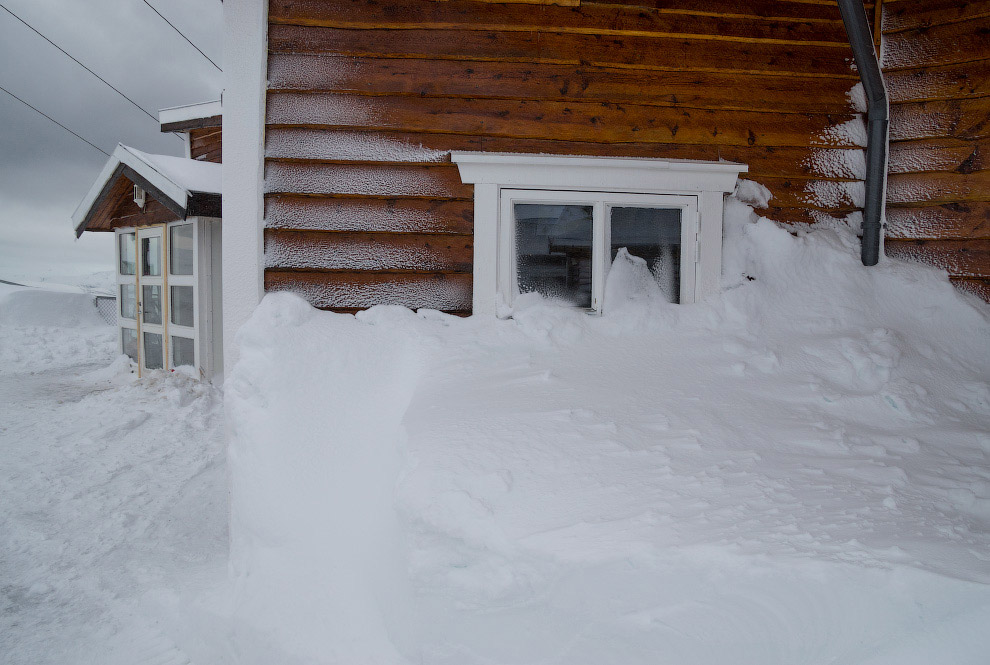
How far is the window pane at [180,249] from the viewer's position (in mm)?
5961

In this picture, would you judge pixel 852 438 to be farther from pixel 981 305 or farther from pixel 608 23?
pixel 608 23

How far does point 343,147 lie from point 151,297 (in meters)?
5.23

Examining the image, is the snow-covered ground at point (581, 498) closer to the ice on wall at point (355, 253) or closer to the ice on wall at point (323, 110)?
the ice on wall at point (355, 253)

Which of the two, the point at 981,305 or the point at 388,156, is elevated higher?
the point at 388,156

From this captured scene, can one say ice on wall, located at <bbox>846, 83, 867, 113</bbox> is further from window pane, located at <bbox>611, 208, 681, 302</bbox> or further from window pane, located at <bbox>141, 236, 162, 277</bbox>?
window pane, located at <bbox>141, 236, 162, 277</bbox>

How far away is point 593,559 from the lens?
4.88ft

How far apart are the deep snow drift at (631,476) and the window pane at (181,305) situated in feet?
13.3

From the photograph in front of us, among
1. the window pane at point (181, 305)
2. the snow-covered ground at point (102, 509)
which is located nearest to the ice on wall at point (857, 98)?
the snow-covered ground at point (102, 509)

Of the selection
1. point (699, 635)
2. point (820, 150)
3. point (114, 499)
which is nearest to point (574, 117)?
point (820, 150)

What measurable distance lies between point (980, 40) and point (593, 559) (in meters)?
3.91

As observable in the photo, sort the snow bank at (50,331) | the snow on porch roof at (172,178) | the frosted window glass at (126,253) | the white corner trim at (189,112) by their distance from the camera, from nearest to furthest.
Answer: the snow on porch roof at (172,178) → the frosted window glass at (126,253) → the white corner trim at (189,112) → the snow bank at (50,331)

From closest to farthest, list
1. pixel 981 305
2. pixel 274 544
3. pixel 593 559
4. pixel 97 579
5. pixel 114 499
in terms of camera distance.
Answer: pixel 593 559 < pixel 274 544 < pixel 97 579 < pixel 981 305 < pixel 114 499

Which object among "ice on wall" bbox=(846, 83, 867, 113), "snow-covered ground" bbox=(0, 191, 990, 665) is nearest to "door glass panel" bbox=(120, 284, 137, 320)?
"snow-covered ground" bbox=(0, 191, 990, 665)

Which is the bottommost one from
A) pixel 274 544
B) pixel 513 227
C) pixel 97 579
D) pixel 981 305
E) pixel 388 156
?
pixel 97 579
